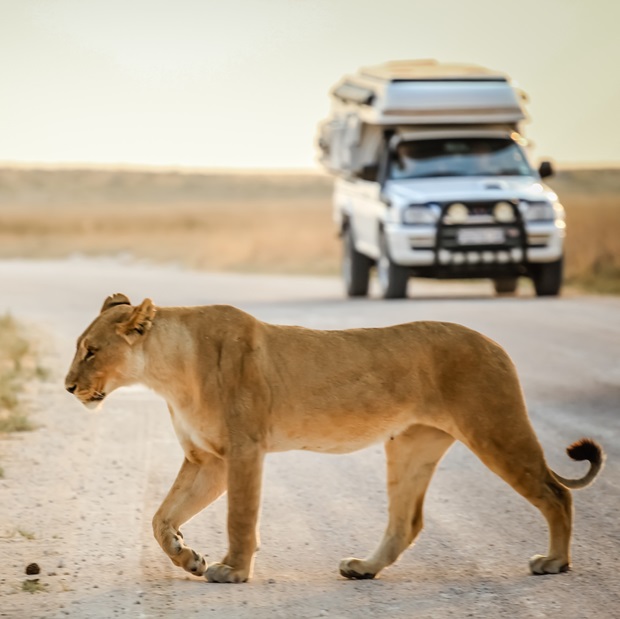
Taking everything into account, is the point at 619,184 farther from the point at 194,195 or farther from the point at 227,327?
the point at 227,327

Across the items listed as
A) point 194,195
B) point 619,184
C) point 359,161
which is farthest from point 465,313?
point 194,195

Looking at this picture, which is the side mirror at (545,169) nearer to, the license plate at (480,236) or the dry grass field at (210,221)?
the license plate at (480,236)

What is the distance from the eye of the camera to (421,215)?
20.5 m

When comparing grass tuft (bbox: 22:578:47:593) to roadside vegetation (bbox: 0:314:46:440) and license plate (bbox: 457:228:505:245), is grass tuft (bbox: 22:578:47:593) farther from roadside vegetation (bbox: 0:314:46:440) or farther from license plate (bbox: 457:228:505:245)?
license plate (bbox: 457:228:505:245)

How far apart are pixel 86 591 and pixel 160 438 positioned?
13.7 ft

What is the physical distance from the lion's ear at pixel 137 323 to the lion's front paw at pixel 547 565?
72.7 inches

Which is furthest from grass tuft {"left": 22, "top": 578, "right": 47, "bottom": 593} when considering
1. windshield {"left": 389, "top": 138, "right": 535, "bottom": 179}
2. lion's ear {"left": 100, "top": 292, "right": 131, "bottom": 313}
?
windshield {"left": 389, "top": 138, "right": 535, "bottom": 179}

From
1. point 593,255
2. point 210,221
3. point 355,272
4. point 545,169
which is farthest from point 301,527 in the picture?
point 210,221

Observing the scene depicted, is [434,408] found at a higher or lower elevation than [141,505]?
higher

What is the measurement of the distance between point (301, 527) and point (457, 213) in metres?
13.1

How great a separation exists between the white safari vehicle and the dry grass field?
396 cm

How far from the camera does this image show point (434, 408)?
6.71 m

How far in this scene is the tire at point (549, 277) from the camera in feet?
70.4

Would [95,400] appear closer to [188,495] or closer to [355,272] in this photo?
[188,495]
